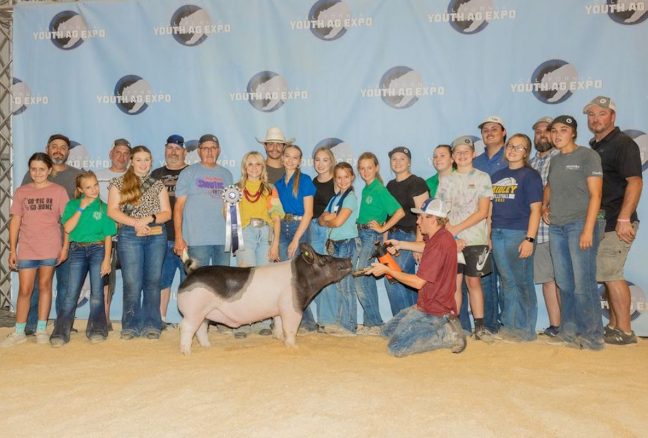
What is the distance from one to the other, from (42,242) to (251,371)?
2.40 m

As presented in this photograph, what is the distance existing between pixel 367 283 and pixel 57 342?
8.76 ft

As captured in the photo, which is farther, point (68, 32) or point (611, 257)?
point (68, 32)

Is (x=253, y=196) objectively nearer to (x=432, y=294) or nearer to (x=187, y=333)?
(x=187, y=333)

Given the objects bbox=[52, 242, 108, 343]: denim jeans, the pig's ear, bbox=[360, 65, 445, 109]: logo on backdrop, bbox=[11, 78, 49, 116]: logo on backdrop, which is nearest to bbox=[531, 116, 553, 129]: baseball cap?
bbox=[360, 65, 445, 109]: logo on backdrop

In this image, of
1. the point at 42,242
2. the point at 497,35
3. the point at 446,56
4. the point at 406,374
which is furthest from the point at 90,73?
the point at 406,374

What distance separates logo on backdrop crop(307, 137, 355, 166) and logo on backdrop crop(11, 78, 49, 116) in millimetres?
3071

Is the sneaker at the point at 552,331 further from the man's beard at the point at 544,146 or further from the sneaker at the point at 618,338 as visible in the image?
the man's beard at the point at 544,146

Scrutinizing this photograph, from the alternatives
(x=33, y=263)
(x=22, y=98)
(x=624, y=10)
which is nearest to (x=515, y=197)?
(x=624, y=10)

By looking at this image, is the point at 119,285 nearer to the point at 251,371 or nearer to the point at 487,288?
the point at 251,371

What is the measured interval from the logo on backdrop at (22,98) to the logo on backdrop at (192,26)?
1.59m

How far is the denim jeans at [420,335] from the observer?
3.94 metres

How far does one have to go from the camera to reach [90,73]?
5.84m

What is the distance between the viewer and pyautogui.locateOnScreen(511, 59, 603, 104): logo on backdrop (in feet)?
17.0

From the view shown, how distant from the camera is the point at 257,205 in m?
4.69
